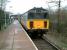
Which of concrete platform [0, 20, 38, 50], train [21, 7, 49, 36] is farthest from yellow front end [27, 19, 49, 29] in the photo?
concrete platform [0, 20, 38, 50]

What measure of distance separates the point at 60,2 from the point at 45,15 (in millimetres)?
2664

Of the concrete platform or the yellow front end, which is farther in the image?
the yellow front end

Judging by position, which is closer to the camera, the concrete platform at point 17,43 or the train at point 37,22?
the concrete platform at point 17,43

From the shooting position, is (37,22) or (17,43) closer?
(17,43)

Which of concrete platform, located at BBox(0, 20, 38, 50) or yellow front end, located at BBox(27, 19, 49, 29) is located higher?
yellow front end, located at BBox(27, 19, 49, 29)

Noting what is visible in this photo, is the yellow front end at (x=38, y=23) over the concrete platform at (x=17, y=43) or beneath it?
over

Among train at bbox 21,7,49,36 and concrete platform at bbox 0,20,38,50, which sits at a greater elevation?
train at bbox 21,7,49,36

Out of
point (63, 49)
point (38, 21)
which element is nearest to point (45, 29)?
point (38, 21)

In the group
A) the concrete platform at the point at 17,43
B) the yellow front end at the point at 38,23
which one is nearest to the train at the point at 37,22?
the yellow front end at the point at 38,23

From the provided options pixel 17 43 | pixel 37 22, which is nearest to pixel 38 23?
pixel 37 22

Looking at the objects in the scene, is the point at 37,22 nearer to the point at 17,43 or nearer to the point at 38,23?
the point at 38,23

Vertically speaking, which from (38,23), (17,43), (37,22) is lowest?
(17,43)

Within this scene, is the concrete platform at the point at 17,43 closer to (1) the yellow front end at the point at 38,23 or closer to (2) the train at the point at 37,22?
(2) the train at the point at 37,22

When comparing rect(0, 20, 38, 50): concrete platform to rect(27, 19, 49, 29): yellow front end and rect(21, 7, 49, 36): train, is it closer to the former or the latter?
rect(21, 7, 49, 36): train
